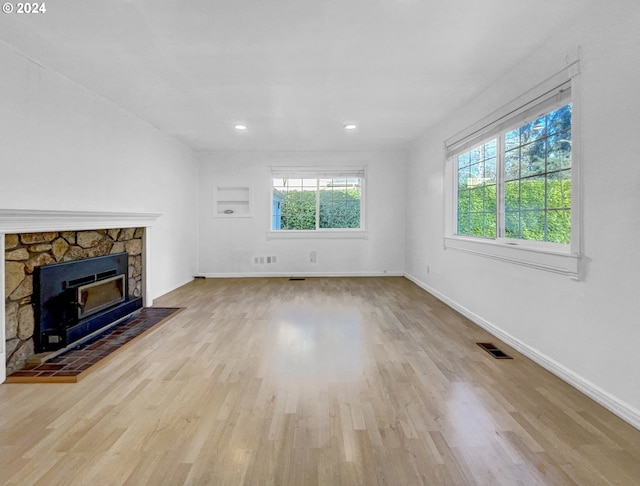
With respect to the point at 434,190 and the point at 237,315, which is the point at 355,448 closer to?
the point at 237,315

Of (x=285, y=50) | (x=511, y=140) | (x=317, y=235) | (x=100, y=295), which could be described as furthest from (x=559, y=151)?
(x=317, y=235)

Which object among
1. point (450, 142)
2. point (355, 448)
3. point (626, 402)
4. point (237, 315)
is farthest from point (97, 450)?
point (450, 142)

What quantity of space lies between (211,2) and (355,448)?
8.53ft

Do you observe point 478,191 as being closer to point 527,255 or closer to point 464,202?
point 464,202

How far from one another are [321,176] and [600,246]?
16.3ft

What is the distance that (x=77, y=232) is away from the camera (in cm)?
320

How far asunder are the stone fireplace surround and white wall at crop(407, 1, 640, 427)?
147 inches

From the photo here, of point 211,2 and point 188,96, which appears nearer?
point 211,2

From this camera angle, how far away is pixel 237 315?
391 cm

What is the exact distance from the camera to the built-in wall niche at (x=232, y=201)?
648 centimetres

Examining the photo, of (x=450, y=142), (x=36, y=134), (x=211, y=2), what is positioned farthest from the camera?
(x=450, y=142)

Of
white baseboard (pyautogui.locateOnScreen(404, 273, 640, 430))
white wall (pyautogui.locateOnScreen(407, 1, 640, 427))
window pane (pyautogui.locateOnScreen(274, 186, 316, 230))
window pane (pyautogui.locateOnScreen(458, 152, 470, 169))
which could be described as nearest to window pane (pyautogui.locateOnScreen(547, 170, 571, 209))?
white wall (pyautogui.locateOnScreen(407, 1, 640, 427))

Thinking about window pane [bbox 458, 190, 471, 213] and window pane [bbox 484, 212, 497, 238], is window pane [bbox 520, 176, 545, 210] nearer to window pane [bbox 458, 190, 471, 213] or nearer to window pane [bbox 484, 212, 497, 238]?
window pane [bbox 484, 212, 497, 238]

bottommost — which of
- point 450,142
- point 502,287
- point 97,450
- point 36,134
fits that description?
point 97,450
